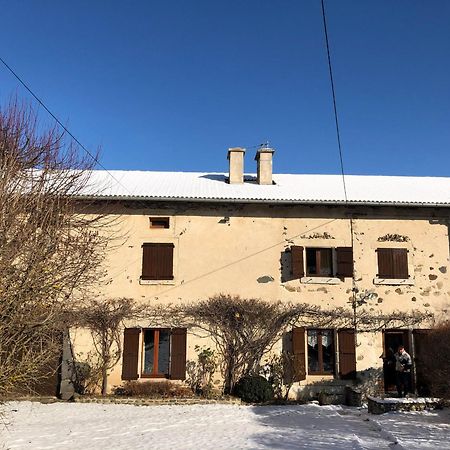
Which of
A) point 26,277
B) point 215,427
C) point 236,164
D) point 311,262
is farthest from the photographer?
point 236,164

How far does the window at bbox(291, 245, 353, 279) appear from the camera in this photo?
1374cm

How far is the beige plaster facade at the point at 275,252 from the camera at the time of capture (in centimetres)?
1369

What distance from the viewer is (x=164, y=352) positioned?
1345 cm

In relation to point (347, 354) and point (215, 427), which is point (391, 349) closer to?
point (347, 354)

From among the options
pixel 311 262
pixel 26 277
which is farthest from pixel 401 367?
pixel 26 277

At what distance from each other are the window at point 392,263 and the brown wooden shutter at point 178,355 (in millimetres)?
5928

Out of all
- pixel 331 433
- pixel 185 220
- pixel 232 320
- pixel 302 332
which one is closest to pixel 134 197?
pixel 185 220

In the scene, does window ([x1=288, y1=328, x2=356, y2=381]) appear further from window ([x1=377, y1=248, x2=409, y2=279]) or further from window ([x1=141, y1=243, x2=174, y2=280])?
window ([x1=141, y1=243, x2=174, y2=280])

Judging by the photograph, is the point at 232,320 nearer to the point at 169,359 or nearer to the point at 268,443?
the point at 169,359

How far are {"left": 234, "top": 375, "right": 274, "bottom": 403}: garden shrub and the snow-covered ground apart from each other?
21.6 inches

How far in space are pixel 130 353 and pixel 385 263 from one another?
7695 mm

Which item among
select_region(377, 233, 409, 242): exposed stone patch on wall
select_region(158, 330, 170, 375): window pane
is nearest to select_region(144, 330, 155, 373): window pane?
select_region(158, 330, 170, 375): window pane

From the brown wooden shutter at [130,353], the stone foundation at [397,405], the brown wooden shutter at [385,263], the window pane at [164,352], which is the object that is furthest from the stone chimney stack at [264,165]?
the stone foundation at [397,405]

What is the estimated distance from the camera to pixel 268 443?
8008 mm
